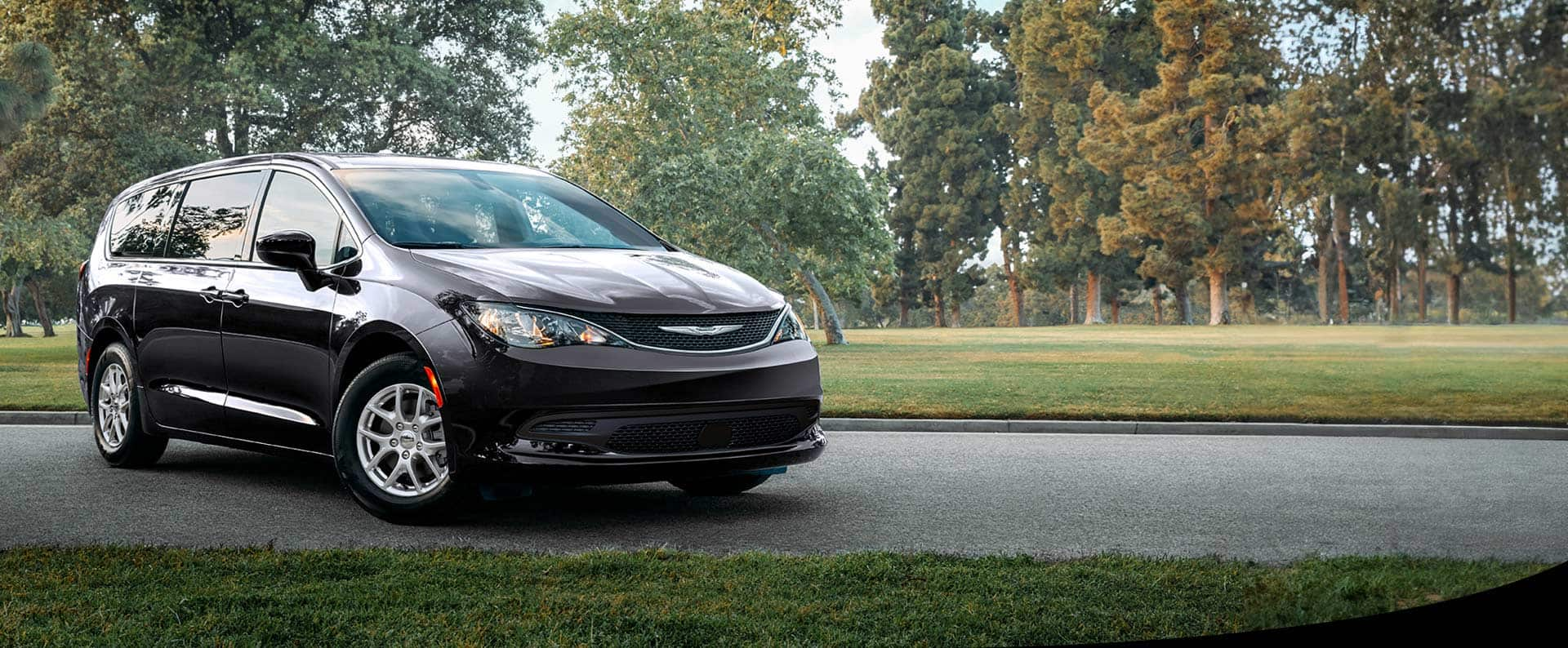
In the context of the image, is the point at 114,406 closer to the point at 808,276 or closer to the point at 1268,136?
the point at 1268,136

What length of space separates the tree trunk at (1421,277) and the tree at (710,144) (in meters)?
27.9

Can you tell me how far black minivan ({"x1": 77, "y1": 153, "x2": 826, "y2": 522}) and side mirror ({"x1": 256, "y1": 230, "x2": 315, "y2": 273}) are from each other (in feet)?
0.04

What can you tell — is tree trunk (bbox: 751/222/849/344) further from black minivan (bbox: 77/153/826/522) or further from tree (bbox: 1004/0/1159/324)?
black minivan (bbox: 77/153/826/522)

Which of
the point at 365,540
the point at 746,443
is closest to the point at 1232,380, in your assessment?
the point at 746,443

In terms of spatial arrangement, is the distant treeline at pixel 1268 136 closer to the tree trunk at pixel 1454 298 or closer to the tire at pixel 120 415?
the tree trunk at pixel 1454 298

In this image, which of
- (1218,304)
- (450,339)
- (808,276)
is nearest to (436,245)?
(450,339)

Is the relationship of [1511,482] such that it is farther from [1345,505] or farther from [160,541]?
[160,541]

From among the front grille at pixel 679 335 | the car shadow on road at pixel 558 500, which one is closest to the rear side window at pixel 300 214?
the car shadow on road at pixel 558 500

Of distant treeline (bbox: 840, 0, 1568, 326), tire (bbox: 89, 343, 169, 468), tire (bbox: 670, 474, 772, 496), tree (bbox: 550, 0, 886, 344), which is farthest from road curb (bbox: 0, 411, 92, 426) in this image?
tree (bbox: 550, 0, 886, 344)

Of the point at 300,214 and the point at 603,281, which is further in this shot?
the point at 300,214

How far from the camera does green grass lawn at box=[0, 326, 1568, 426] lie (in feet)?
21.8

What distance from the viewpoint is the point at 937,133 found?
90.1 ft

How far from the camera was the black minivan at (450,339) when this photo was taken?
6.29 metres

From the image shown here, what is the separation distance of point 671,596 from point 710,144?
30184mm
